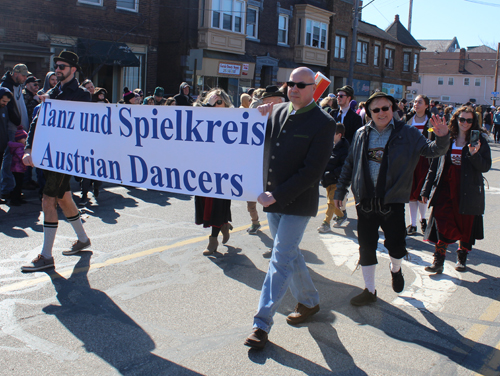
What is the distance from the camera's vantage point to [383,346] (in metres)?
3.65

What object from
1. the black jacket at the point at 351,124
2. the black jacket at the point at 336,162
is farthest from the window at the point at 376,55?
the black jacket at the point at 336,162

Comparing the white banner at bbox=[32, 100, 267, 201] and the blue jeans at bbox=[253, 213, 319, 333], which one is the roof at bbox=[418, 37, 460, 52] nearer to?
the white banner at bbox=[32, 100, 267, 201]

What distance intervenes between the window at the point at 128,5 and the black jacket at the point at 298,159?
62.6 feet

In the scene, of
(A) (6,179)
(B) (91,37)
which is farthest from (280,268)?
(B) (91,37)

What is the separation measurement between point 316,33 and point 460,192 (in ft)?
94.0

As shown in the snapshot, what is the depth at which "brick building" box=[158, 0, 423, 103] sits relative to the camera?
24.5 m

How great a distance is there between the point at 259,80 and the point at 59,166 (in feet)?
79.3

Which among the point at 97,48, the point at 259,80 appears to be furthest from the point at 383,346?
the point at 259,80

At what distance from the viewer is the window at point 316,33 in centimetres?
3125

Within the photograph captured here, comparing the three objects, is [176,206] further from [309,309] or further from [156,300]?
[309,309]

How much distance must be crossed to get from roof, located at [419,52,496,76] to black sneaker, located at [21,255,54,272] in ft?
238

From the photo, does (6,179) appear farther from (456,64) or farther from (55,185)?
(456,64)

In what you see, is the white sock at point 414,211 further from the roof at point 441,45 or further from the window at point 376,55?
the roof at point 441,45

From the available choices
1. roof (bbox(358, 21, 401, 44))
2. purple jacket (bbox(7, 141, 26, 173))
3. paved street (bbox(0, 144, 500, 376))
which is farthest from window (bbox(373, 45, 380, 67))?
paved street (bbox(0, 144, 500, 376))
